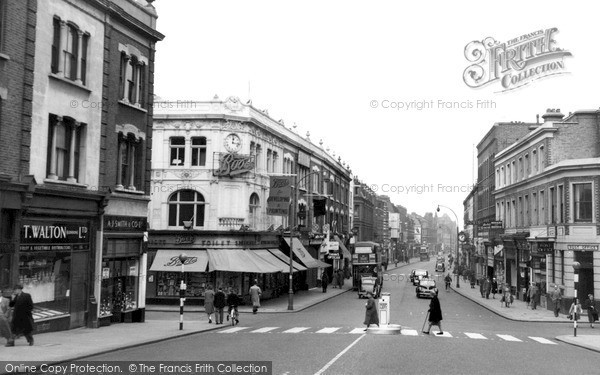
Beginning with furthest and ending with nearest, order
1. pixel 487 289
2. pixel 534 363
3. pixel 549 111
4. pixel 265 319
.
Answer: pixel 487 289 → pixel 549 111 → pixel 265 319 → pixel 534 363

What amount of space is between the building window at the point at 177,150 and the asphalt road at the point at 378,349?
474 inches

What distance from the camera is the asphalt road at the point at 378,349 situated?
16273mm

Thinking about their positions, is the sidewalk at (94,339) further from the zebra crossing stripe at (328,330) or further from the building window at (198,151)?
the building window at (198,151)

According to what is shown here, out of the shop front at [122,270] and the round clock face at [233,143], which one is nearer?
the shop front at [122,270]

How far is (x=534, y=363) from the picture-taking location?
17.7m

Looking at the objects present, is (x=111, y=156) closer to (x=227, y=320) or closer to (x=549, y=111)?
(x=227, y=320)

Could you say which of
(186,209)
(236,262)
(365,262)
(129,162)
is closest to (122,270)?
(129,162)

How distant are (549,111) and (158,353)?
3722 cm

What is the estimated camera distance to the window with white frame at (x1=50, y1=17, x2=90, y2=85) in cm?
2250

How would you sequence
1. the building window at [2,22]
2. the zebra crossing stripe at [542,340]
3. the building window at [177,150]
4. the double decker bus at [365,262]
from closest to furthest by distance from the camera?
the building window at [2,22], the zebra crossing stripe at [542,340], the building window at [177,150], the double decker bus at [365,262]

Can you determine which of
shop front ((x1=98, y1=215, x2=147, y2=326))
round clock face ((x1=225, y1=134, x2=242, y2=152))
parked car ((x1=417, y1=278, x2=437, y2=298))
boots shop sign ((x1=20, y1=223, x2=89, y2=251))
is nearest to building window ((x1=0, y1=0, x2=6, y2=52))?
boots shop sign ((x1=20, y1=223, x2=89, y2=251))

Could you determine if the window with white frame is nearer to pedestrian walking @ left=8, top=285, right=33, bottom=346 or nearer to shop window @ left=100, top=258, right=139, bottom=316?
shop window @ left=100, top=258, right=139, bottom=316

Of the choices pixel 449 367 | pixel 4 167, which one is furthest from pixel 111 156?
Result: pixel 449 367

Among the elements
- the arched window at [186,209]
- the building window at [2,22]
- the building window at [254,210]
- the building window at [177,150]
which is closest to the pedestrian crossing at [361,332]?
the building window at [2,22]
